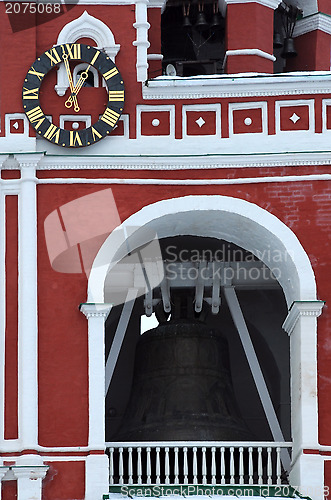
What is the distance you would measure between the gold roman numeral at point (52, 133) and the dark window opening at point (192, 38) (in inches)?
92.3

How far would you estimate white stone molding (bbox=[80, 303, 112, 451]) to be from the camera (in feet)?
77.3

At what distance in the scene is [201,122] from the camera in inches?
968

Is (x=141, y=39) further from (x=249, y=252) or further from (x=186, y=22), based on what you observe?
(x=249, y=252)

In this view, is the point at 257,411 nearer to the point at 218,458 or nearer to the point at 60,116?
the point at 218,458

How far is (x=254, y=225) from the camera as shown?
79.9 feet

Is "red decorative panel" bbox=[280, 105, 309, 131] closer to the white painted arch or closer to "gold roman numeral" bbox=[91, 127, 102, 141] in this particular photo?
the white painted arch

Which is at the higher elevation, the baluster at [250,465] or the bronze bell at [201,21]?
the bronze bell at [201,21]

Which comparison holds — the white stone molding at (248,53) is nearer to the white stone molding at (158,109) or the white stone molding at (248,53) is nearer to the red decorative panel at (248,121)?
the red decorative panel at (248,121)

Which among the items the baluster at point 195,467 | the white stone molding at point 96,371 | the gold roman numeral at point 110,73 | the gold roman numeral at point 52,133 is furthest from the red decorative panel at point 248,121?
the baluster at point 195,467

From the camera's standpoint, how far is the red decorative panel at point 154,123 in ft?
80.6

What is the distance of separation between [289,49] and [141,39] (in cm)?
276

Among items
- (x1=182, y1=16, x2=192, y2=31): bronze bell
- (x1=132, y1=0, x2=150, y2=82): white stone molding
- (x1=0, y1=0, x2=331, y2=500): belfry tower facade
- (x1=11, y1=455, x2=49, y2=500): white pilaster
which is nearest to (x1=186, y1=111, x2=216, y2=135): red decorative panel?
(x1=0, y1=0, x2=331, y2=500): belfry tower facade

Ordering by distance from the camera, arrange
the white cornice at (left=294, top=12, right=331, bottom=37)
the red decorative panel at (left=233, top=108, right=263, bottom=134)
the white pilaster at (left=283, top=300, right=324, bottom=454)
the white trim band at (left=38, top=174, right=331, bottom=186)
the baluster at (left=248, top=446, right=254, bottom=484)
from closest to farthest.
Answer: the white pilaster at (left=283, top=300, right=324, bottom=454) < the baluster at (left=248, top=446, right=254, bottom=484) < the white trim band at (left=38, top=174, right=331, bottom=186) < the red decorative panel at (left=233, top=108, right=263, bottom=134) < the white cornice at (left=294, top=12, right=331, bottom=37)

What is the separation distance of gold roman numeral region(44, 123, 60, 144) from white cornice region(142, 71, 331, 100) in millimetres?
1242
